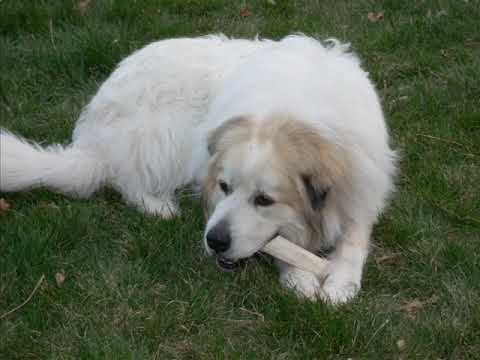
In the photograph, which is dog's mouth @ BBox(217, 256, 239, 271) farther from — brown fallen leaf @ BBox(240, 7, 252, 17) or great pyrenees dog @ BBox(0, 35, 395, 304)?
brown fallen leaf @ BBox(240, 7, 252, 17)

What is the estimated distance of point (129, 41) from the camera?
5.65m

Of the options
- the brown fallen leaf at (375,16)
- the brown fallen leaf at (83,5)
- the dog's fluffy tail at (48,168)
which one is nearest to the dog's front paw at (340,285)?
the dog's fluffy tail at (48,168)

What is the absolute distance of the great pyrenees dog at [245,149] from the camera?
126 inches

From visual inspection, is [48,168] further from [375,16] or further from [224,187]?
[375,16]

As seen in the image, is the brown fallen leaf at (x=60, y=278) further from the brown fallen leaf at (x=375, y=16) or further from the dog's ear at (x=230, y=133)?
the brown fallen leaf at (x=375, y=16)

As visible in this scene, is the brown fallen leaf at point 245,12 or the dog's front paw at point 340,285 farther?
the brown fallen leaf at point 245,12

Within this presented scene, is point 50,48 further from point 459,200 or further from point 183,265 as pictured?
point 459,200

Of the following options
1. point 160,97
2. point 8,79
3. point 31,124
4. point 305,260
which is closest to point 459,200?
point 305,260

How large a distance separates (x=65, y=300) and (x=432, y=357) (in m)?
1.56

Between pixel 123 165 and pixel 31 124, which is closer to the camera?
pixel 123 165

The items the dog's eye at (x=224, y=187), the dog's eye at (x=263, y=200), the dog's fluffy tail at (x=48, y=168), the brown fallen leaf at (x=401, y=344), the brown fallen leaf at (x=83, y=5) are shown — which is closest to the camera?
the brown fallen leaf at (x=401, y=344)

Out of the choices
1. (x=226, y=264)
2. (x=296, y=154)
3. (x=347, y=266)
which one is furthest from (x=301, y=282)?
(x=296, y=154)

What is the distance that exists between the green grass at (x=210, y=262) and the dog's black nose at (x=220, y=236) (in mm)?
225

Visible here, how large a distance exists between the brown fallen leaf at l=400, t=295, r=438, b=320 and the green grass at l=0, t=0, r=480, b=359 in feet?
0.03
